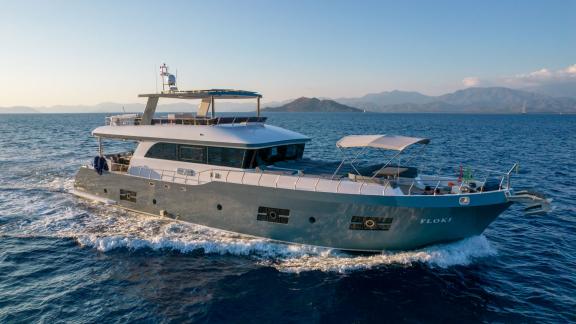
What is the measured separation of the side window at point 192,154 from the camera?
53.0 ft

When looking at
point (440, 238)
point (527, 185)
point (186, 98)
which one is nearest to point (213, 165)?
point (186, 98)

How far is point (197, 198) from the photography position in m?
15.4

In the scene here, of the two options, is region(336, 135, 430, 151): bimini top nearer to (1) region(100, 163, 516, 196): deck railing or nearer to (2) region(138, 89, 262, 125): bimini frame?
(1) region(100, 163, 516, 196): deck railing

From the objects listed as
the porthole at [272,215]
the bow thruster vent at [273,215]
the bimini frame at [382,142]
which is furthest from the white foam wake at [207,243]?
the bimini frame at [382,142]

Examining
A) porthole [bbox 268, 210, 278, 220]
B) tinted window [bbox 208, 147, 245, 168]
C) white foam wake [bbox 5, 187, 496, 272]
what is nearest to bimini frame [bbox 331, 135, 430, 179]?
porthole [bbox 268, 210, 278, 220]

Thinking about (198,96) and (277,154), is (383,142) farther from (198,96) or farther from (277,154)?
(198,96)

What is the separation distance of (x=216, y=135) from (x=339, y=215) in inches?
251

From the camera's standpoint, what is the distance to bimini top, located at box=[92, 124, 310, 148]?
49.7 feet

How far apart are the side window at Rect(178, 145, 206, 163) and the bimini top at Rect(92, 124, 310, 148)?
332 millimetres

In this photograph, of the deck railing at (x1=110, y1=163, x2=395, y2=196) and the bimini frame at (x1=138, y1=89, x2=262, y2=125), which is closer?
the deck railing at (x1=110, y1=163, x2=395, y2=196)

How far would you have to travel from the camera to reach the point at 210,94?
56.6 feet

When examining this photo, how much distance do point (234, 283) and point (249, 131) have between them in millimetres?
7069

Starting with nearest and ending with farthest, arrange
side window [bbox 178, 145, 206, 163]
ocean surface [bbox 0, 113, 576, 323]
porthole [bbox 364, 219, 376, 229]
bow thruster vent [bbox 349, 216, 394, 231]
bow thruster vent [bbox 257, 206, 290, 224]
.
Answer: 1. ocean surface [bbox 0, 113, 576, 323]
2. bow thruster vent [bbox 349, 216, 394, 231]
3. porthole [bbox 364, 219, 376, 229]
4. bow thruster vent [bbox 257, 206, 290, 224]
5. side window [bbox 178, 145, 206, 163]

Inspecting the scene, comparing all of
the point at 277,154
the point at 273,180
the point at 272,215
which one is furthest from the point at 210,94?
the point at 272,215
